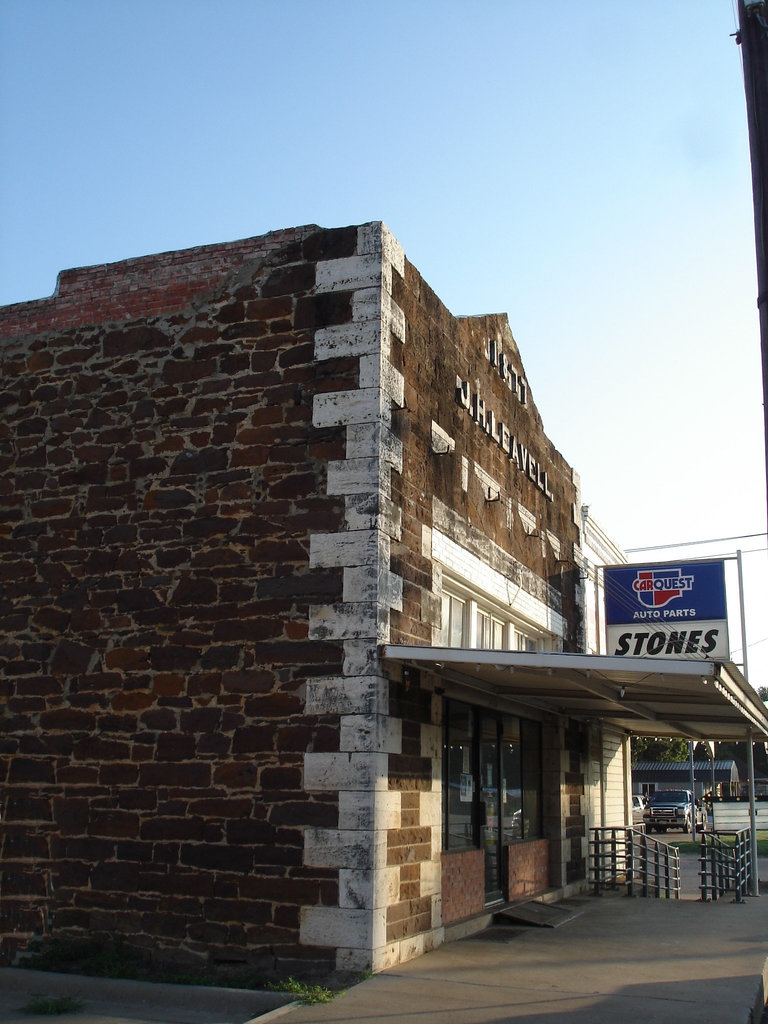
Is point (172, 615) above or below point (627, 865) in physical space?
above

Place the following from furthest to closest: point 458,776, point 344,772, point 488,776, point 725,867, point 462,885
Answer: point 725,867
point 488,776
point 458,776
point 462,885
point 344,772

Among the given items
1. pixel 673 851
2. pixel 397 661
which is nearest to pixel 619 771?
pixel 673 851

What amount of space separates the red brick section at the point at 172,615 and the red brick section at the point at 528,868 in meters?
5.26

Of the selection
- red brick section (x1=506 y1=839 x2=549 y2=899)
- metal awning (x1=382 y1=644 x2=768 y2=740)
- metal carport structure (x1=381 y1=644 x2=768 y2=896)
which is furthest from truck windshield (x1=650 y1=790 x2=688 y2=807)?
metal awning (x1=382 y1=644 x2=768 y2=740)

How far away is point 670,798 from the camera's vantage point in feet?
154

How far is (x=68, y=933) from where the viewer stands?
9328 millimetres

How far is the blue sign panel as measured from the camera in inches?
627

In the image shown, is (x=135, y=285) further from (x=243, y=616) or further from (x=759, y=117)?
(x=759, y=117)

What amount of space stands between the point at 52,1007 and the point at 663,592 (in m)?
11.4

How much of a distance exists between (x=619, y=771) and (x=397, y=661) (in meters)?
13.1

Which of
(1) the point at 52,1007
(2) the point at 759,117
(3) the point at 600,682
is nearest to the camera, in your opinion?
(2) the point at 759,117

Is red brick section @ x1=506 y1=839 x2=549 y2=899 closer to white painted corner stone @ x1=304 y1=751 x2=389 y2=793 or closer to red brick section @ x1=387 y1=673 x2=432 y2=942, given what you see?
red brick section @ x1=387 y1=673 x2=432 y2=942

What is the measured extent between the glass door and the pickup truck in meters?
35.8

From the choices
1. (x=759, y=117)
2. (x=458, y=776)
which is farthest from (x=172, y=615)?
(x=759, y=117)
